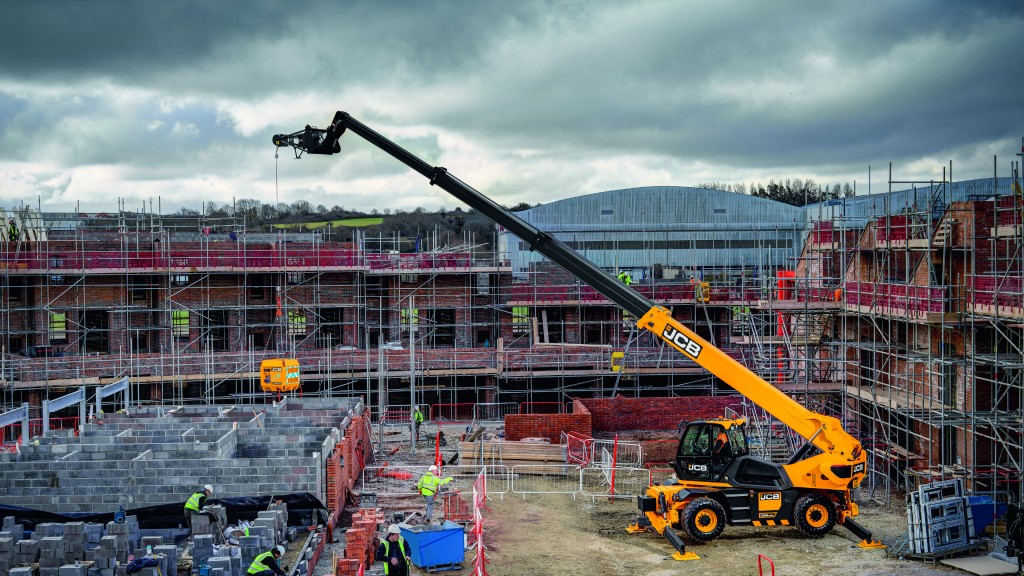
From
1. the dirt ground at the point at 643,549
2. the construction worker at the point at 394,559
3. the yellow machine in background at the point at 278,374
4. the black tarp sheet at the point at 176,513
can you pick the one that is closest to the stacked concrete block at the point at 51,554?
the black tarp sheet at the point at 176,513

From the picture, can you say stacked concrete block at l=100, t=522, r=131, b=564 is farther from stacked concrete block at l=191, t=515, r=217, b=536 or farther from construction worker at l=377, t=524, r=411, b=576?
construction worker at l=377, t=524, r=411, b=576

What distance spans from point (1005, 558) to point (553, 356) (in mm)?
19933

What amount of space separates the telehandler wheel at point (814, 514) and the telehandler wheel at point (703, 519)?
158 cm

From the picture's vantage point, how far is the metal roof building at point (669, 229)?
48.4 metres

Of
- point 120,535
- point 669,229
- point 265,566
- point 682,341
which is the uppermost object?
point 669,229

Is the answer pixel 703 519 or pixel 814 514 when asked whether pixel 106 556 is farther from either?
pixel 814 514

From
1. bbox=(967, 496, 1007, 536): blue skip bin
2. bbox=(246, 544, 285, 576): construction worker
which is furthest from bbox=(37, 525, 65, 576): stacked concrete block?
bbox=(967, 496, 1007, 536): blue skip bin

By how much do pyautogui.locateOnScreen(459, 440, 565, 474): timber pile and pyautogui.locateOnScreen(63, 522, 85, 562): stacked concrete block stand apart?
11582 mm

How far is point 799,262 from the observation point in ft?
107

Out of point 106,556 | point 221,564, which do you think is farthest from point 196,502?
point 221,564

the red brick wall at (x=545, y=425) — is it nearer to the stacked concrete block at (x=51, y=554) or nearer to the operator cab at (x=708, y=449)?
the operator cab at (x=708, y=449)

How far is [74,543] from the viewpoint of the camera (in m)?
17.3

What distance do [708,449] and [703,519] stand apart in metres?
1.44

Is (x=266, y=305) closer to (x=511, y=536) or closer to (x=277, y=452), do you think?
(x=277, y=452)
